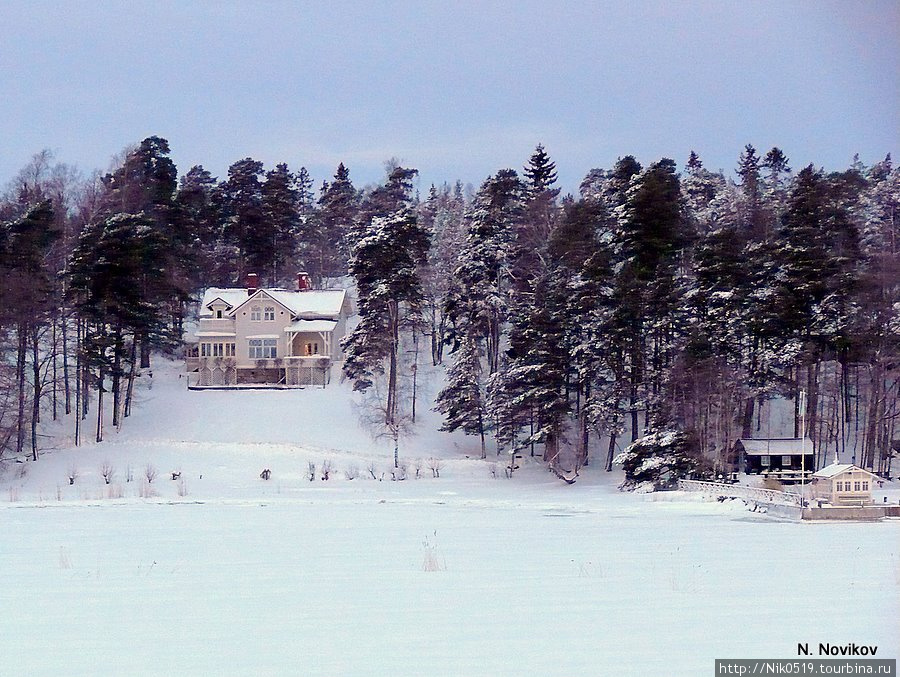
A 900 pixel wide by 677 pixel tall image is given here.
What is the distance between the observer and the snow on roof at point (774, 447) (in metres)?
47.8

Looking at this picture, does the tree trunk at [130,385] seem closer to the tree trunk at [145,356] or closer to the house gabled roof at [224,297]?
the tree trunk at [145,356]

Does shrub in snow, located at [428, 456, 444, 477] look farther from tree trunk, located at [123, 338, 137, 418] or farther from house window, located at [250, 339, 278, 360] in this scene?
house window, located at [250, 339, 278, 360]

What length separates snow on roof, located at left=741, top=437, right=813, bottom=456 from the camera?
47844 millimetres

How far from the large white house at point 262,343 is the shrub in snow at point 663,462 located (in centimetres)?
2438

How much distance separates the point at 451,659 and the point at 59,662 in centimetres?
415

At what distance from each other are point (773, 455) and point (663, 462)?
6.85 metres

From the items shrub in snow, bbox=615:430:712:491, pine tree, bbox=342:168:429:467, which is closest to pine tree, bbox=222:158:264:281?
pine tree, bbox=342:168:429:467

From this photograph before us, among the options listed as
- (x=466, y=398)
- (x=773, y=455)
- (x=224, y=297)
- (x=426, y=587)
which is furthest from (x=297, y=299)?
(x=426, y=587)

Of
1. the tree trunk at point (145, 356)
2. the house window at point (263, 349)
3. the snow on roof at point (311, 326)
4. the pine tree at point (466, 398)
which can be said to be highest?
the snow on roof at point (311, 326)

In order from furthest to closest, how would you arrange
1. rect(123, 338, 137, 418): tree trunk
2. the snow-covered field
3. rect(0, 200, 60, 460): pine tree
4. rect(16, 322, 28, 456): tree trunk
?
rect(123, 338, 137, 418): tree trunk → rect(16, 322, 28, 456): tree trunk → rect(0, 200, 60, 460): pine tree → the snow-covered field

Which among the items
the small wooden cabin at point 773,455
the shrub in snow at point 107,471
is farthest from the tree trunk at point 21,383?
the small wooden cabin at point 773,455

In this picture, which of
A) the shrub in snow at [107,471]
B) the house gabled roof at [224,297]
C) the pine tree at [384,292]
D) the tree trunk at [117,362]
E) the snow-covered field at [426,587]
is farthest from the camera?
the house gabled roof at [224,297]

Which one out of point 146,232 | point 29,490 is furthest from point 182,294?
point 29,490

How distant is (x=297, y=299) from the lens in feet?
227
